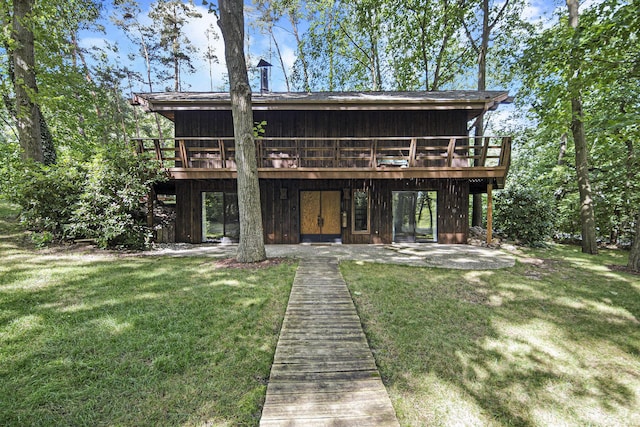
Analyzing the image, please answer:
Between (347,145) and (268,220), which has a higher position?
(347,145)

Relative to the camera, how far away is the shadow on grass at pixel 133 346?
87.0 inches

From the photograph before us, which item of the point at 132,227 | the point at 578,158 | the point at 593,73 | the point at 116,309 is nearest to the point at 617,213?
the point at 578,158

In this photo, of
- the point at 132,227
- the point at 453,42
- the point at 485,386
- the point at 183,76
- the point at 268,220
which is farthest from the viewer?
the point at 183,76

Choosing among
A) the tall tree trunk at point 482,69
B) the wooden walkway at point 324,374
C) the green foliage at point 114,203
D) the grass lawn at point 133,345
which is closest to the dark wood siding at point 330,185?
the green foliage at point 114,203

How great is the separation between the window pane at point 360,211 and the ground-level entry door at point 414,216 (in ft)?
3.68

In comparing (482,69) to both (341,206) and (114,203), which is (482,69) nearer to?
(341,206)

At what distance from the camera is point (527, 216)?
408 inches

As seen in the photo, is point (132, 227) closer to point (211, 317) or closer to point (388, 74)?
point (211, 317)

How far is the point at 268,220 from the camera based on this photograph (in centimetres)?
992

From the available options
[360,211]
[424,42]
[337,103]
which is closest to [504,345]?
[360,211]

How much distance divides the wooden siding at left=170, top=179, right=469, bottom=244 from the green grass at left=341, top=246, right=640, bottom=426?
4028 mm

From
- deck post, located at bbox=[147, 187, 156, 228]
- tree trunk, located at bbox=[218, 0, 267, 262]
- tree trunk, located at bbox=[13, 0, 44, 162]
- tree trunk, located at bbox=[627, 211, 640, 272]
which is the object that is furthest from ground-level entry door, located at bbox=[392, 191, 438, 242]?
tree trunk, located at bbox=[13, 0, 44, 162]

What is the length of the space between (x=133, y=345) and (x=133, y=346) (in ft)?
0.07

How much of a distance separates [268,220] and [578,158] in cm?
1152
